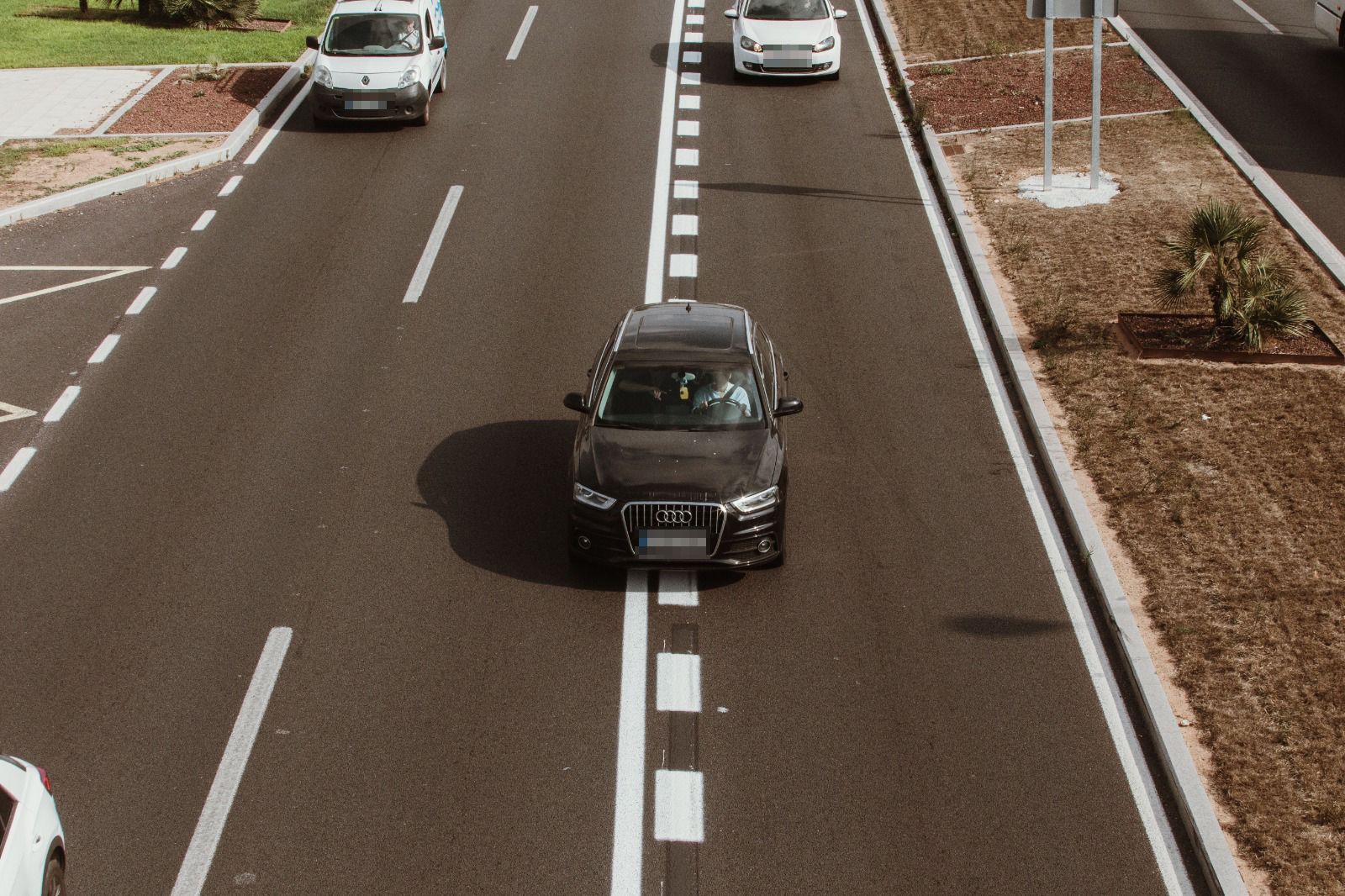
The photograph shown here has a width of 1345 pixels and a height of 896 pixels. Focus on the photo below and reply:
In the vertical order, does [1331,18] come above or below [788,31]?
below

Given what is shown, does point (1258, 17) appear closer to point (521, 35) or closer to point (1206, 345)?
point (521, 35)

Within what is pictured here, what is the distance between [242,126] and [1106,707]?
17050mm

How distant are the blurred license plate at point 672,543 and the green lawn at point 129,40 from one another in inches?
719

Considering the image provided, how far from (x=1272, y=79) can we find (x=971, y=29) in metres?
5.58

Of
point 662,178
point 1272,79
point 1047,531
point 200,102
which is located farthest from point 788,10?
point 1047,531

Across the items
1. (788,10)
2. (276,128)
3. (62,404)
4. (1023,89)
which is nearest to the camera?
(62,404)

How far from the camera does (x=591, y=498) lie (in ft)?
34.4

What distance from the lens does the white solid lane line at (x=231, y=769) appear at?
789cm

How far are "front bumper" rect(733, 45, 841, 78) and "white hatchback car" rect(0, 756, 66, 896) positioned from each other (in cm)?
1904

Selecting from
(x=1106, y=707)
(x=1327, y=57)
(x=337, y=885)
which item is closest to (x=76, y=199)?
(x=337, y=885)

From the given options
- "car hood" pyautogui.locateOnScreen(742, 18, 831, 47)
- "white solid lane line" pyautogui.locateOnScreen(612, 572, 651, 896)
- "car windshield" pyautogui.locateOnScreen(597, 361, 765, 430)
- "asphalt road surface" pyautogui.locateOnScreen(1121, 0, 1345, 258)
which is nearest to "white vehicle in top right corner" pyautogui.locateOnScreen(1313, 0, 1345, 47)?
"asphalt road surface" pyautogui.locateOnScreen(1121, 0, 1345, 258)

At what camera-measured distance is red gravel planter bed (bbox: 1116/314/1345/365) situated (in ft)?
46.1

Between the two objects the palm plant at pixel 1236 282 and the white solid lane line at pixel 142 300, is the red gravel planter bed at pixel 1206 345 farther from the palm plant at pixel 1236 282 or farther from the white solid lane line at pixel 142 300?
the white solid lane line at pixel 142 300

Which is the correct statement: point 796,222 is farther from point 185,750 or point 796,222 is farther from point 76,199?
point 185,750
